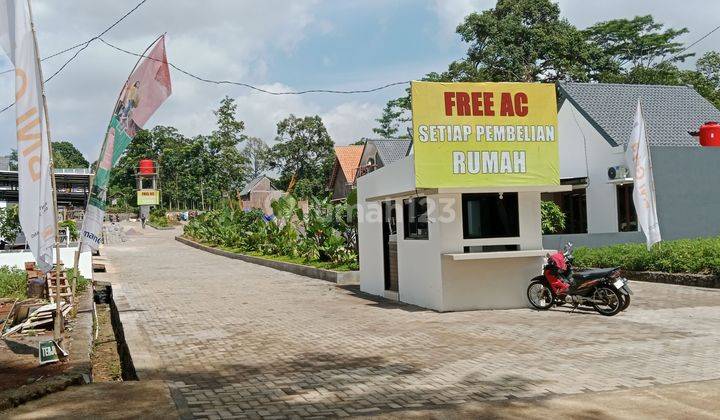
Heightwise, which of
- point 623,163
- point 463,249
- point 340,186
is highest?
point 340,186

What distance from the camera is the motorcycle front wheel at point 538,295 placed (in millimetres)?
11562

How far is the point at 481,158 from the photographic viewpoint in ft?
37.9

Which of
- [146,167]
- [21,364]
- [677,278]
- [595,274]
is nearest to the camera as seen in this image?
[21,364]

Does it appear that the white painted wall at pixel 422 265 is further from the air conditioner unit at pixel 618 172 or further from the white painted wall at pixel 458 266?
the air conditioner unit at pixel 618 172

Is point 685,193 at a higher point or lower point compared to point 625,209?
higher

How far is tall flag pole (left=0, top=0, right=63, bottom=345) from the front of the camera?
7.38 metres

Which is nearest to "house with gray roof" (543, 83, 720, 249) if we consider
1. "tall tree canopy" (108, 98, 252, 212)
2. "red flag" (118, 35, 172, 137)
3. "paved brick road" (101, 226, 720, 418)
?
"paved brick road" (101, 226, 720, 418)

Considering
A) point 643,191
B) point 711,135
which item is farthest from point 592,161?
point 643,191

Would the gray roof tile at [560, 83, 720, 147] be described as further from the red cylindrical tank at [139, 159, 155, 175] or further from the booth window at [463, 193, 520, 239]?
the red cylindrical tank at [139, 159, 155, 175]

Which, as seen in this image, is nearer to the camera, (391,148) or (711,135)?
(711,135)

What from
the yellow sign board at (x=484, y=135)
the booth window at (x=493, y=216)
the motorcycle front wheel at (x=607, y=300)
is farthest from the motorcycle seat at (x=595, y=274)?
the yellow sign board at (x=484, y=135)

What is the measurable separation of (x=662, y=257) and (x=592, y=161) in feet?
25.6

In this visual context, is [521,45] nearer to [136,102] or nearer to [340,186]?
[340,186]

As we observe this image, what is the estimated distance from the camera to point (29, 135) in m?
7.40
